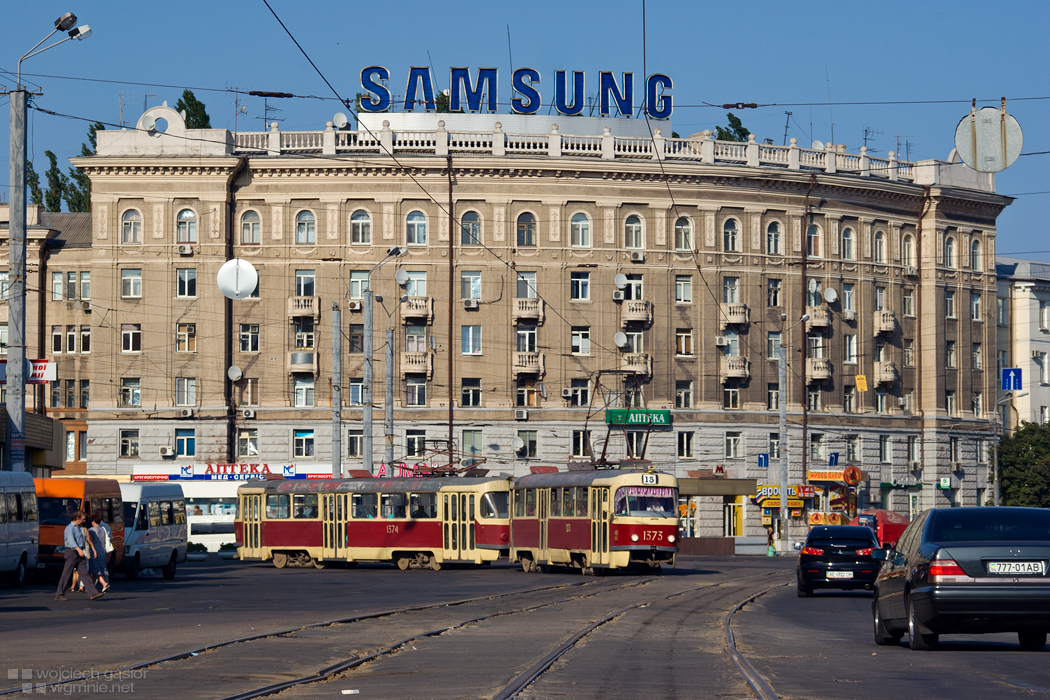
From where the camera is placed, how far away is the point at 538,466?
62.0m

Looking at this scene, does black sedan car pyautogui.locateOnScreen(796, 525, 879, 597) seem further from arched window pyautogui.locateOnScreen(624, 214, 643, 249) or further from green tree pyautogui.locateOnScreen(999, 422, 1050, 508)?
green tree pyautogui.locateOnScreen(999, 422, 1050, 508)

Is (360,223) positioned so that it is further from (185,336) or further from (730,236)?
(730,236)

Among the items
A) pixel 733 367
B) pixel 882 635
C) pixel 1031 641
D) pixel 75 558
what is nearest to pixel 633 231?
pixel 733 367

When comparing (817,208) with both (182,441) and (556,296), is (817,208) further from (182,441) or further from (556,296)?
(182,441)

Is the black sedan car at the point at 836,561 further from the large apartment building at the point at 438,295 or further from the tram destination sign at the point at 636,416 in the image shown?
the large apartment building at the point at 438,295

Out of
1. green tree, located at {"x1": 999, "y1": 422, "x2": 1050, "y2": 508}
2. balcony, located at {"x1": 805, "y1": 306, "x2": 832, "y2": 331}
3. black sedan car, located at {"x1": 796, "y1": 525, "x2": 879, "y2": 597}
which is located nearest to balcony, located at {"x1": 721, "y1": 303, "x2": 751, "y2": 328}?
balcony, located at {"x1": 805, "y1": 306, "x2": 832, "y2": 331}

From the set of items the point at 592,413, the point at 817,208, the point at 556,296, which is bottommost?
the point at 592,413

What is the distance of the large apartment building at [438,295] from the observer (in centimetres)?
6234

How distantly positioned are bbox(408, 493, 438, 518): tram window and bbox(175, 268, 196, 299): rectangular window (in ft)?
87.2

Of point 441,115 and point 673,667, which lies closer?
point 673,667

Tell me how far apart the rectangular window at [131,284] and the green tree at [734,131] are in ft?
95.4

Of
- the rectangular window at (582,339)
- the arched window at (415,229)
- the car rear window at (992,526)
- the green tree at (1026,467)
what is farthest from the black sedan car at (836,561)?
the green tree at (1026,467)

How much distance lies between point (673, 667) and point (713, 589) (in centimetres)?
1707

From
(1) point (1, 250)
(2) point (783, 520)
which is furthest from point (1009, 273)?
(1) point (1, 250)
